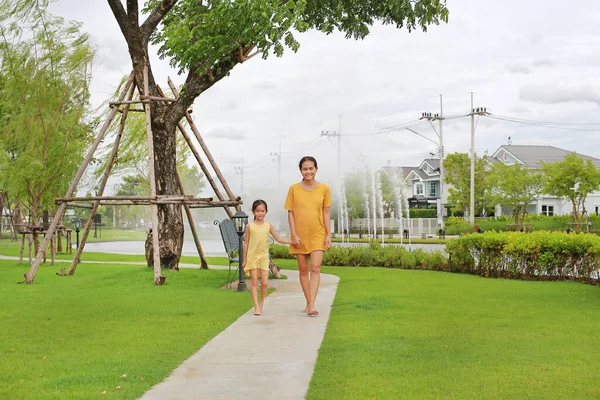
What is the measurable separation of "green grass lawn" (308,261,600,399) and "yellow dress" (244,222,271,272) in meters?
1.22

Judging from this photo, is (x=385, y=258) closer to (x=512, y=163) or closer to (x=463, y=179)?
(x=463, y=179)

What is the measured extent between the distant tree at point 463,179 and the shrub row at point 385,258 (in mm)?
39718

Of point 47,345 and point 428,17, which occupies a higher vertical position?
point 428,17

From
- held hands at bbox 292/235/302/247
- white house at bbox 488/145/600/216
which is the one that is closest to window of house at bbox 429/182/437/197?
white house at bbox 488/145/600/216

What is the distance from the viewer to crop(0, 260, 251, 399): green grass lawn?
→ 5847 millimetres

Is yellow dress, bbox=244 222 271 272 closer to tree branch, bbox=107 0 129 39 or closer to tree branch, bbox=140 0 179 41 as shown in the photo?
tree branch, bbox=140 0 179 41

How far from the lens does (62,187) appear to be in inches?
1008

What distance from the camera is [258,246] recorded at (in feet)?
32.5

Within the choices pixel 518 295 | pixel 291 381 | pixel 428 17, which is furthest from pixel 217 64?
pixel 291 381

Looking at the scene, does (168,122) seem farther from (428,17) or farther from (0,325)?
(0,325)

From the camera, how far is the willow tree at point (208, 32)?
45.2 ft

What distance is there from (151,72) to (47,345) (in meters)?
9.68

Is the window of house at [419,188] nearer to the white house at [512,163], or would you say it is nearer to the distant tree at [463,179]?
the white house at [512,163]

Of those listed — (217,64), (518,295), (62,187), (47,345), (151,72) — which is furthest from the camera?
(62,187)
